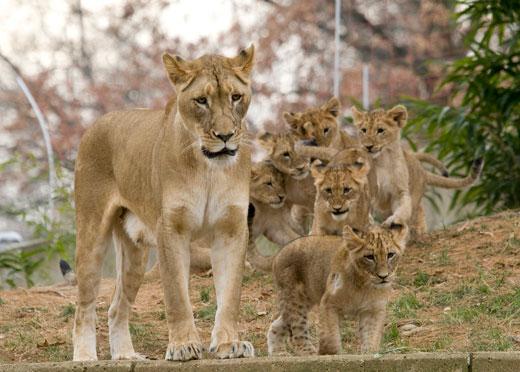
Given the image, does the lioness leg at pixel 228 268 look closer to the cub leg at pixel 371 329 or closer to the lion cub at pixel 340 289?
the lion cub at pixel 340 289

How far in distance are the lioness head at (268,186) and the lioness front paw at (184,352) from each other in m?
3.65

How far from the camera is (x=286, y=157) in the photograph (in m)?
9.07

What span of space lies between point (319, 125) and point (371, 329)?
11.2 feet

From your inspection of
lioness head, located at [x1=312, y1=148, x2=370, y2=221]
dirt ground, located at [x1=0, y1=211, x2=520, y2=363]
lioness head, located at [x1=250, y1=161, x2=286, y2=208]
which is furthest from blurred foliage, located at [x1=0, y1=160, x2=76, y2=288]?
lioness head, located at [x1=312, y1=148, x2=370, y2=221]

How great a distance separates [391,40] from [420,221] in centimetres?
1064

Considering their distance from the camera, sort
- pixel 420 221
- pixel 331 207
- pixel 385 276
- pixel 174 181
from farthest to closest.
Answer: pixel 420 221, pixel 331 207, pixel 385 276, pixel 174 181

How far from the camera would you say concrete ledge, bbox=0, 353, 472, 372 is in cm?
506

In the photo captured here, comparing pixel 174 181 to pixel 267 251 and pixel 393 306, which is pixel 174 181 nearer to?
pixel 393 306

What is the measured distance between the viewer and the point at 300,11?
62.6 ft

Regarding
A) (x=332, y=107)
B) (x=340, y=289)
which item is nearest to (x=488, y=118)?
(x=332, y=107)

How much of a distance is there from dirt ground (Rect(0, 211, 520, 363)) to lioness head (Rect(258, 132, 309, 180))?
802 mm

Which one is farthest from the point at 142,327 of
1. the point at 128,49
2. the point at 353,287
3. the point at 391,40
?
the point at 391,40

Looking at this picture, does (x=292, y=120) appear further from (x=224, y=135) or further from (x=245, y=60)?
(x=224, y=135)

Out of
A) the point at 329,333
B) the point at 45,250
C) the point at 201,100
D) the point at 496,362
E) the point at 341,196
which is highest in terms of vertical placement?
the point at 201,100
